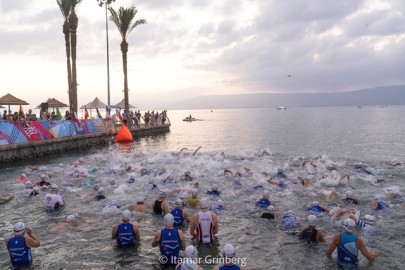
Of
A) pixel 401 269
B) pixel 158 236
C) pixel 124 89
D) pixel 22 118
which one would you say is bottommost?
pixel 401 269

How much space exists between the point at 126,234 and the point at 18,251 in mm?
2998

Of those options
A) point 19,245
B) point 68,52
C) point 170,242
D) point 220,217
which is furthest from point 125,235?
point 68,52

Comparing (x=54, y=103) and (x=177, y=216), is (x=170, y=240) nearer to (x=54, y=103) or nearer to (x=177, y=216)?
(x=177, y=216)

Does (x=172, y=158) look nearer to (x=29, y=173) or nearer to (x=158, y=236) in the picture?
(x=29, y=173)

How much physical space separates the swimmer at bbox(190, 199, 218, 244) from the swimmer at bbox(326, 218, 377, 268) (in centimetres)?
363

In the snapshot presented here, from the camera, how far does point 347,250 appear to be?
10.1 metres

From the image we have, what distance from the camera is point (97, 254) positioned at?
1134 cm

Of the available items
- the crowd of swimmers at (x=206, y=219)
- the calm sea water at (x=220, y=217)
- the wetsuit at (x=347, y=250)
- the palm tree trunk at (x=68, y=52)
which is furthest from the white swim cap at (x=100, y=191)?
the palm tree trunk at (x=68, y=52)

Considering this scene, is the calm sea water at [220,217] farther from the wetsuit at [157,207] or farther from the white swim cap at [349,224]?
the white swim cap at [349,224]

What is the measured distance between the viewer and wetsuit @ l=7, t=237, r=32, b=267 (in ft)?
32.4

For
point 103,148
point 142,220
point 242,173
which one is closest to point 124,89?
point 103,148

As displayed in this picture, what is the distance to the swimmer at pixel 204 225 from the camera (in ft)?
37.3

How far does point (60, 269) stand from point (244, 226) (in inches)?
260

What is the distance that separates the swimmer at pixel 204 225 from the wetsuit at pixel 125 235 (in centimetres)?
189
